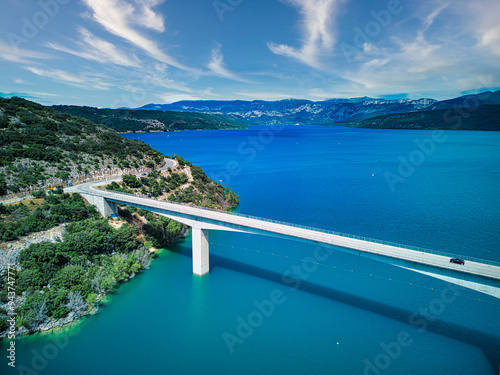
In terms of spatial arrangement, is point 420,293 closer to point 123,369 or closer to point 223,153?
point 123,369

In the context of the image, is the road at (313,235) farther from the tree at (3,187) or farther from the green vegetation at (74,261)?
the tree at (3,187)

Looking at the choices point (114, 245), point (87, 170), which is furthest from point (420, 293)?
point (87, 170)

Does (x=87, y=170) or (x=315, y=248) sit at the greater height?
(x=87, y=170)

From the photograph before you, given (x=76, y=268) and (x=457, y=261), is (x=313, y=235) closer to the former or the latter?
(x=457, y=261)

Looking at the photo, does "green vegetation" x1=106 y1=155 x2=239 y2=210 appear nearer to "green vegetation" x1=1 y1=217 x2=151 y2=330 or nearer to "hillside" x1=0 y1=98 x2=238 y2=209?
"hillside" x1=0 y1=98 x2=238 y2=209

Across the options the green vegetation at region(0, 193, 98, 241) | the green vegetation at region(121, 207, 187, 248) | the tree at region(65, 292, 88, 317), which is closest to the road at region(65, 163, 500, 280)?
the green vegetation at region(0, 193, 98, 241)
